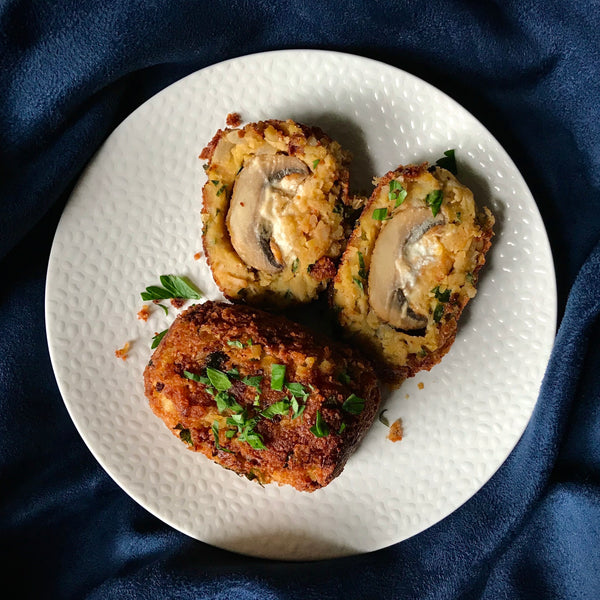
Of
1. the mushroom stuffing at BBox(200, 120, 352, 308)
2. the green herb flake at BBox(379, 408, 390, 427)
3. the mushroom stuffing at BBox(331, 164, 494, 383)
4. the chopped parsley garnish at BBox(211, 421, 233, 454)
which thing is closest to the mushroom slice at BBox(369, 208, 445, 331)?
the mushroom stuffing at BBox(331, 164, 494, 383)

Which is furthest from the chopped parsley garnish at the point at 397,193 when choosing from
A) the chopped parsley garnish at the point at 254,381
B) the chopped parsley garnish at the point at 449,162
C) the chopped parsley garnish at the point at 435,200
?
the chopped parsley garnish at the point at 254,381

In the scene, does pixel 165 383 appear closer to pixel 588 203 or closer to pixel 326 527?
pixel 326 527

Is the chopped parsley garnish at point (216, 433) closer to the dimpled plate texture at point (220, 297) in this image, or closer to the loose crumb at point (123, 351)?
the dimpled plate texture at point (220, 297)

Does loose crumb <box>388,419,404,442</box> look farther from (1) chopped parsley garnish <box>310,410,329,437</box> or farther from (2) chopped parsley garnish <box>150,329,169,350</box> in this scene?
(2) chopped parsley garnish <box>150,329,169,350</box>

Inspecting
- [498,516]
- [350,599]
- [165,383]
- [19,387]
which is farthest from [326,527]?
[19,387]

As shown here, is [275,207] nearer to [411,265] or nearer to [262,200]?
[262,200]
